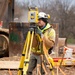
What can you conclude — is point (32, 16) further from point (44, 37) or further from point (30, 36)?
point (44, 37)

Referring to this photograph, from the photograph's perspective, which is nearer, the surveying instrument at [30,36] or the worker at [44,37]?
the surveying instrument at [30,36]

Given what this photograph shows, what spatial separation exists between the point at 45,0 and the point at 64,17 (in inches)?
173

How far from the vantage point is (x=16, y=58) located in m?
12.0

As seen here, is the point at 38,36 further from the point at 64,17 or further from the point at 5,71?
the point at 64,17

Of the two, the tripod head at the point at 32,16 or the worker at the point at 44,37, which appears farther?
the worker at the point at 44,37

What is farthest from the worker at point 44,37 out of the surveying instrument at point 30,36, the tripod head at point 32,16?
the tripod head at point 32,16

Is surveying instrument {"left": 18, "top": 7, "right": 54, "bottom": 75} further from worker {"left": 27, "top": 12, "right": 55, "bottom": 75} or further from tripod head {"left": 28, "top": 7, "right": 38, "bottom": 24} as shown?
worker {"left": 27, "top": 12, "right": 55, "bottom": 75}

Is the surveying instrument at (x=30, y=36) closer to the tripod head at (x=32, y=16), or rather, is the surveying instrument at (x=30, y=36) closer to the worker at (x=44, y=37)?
the tripod head at (x=32, y=16)

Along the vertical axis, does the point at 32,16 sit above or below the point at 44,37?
above

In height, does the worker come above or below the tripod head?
below

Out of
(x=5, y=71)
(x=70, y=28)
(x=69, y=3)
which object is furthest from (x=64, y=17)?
(x=5, y=71)

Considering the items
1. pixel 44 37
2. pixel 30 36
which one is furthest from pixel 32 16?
pixel 44 37

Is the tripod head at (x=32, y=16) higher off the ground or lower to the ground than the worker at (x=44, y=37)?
higher

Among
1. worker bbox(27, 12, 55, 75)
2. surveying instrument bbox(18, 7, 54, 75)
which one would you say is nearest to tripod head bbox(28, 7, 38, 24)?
surveying instrument bbox(18, 7, 54, 75)
